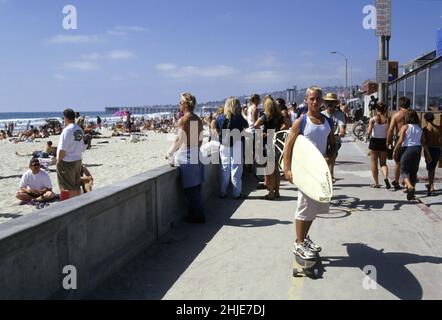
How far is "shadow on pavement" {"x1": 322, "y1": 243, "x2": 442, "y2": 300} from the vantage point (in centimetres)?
397

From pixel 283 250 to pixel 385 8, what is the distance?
47.5 feet

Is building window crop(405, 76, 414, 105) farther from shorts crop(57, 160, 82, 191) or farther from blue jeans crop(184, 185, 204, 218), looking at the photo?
shorts crop(57, 160, 82, 191)

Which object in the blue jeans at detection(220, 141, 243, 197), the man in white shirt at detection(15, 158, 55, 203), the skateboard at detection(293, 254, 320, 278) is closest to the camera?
the skateboard at detection(293, 254, 320, 278)

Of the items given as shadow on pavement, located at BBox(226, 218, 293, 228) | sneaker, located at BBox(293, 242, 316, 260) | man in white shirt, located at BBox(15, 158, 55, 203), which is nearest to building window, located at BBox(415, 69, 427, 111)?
shadow on pavement, located at BBox(226, 218, 293, 228)

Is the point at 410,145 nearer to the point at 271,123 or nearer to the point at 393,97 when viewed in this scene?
the point at 271,123

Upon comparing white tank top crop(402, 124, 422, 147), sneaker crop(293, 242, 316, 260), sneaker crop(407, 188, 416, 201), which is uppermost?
white tank top crop(402, 124, 422, 147)

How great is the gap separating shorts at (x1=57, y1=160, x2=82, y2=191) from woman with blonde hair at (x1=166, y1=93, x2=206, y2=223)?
1680mm

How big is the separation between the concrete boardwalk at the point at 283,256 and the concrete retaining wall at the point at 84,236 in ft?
0.65

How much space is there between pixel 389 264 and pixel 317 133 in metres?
1.55

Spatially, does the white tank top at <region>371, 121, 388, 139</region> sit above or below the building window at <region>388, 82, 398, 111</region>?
below

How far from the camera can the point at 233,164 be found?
8.01 meters

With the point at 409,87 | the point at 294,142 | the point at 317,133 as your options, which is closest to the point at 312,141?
the point at 317,133
